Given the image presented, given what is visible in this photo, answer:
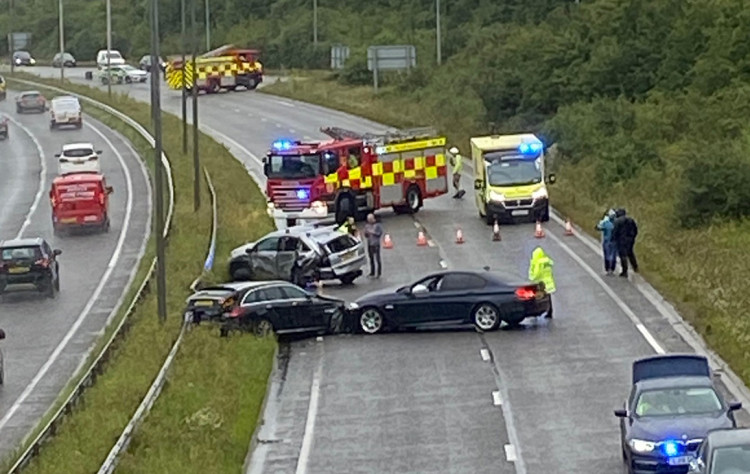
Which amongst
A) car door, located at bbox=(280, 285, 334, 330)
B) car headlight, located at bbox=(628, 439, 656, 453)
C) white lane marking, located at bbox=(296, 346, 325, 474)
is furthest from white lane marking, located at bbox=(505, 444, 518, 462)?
car door, located at bbox=(280, 285, 334, 330)

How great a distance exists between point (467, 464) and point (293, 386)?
683 centimetres

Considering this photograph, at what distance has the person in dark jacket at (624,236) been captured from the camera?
37.3 metres

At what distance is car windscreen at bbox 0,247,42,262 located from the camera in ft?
136

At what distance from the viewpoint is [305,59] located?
122438 mm

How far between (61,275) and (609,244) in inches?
590

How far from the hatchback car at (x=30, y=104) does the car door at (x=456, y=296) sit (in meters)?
67.4

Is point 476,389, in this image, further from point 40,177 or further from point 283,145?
point 40,177

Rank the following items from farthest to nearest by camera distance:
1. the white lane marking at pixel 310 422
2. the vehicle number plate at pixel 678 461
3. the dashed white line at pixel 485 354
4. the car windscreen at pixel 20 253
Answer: the car windscreen at pixel 20 253, the dashed white line at pixel 485 354, the white lane marking at pixel 310 422, the vehicle number plate at pixel 678 461

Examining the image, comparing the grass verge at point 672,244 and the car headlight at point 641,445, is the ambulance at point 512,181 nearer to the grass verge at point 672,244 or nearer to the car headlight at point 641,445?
the grass verge at point 672,244

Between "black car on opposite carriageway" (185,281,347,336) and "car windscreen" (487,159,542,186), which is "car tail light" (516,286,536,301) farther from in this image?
"car windscreen" (487,159,542,186)

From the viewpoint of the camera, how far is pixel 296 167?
49.4 m

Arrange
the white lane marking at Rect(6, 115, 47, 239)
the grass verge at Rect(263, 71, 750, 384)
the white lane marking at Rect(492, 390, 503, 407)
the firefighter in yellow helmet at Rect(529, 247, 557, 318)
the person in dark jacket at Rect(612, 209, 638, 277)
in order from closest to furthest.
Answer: the white lane marking at Rect(492, 390, 503, 407)
the grass verge at Rect(263, 71, 750, 384)
the firefighter in yellow helmet at Rect(529, 247, 557, 318)
the person in dark jacket at Rect(612, 209, 638, 277)
the white lane marking at Rect(6, 115, 47, 239)

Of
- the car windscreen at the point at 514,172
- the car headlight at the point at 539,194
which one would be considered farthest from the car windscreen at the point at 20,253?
the car headlight at the point at 539,194

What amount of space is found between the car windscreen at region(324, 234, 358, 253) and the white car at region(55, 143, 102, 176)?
26.1 m
